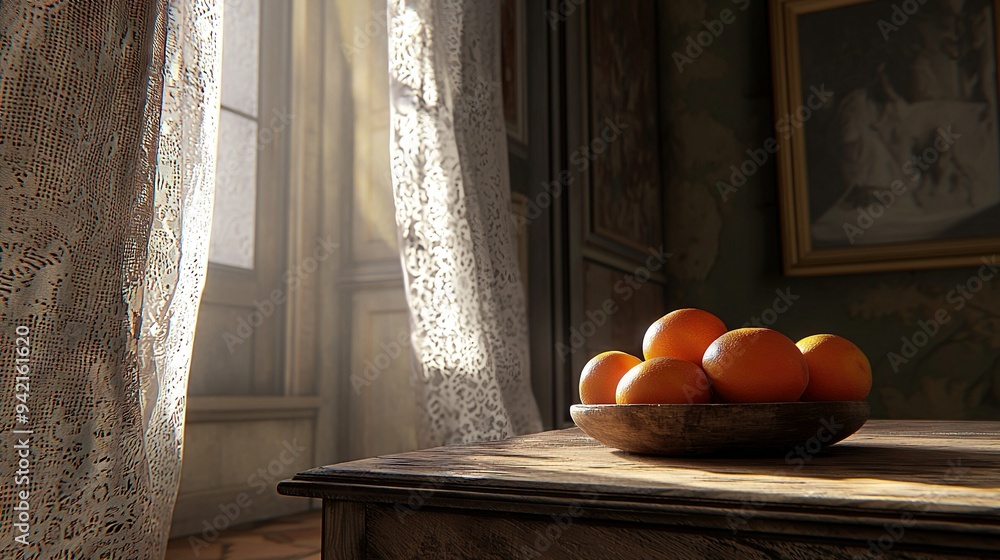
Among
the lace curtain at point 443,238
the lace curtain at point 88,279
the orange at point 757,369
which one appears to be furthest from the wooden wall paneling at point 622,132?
the orange at point 757,369

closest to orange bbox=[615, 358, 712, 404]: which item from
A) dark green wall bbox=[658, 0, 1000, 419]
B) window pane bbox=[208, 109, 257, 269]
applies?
window pane bbox=[208, 109, 257, 269]

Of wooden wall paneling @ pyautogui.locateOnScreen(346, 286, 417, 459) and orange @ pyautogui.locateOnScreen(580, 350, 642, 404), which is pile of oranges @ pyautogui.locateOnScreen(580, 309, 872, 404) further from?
wooden wall paneling @ pyautogui.locateOnScreen(346, 286, 417, 459)

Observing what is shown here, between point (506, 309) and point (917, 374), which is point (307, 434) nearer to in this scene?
point (506, 309)

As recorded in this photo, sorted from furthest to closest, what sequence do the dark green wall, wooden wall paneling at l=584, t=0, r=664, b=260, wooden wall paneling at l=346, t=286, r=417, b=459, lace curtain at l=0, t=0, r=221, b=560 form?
the dark green wall < wooden wall paneling at l=584, t=0, r=664, b=260 < wooden wall paneling at l=346, t=286, r=417, b=459 < lace curtain at l=0, t=0, r=221, b=560

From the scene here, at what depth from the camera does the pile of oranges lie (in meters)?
0.83

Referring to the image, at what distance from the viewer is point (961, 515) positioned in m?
0.53

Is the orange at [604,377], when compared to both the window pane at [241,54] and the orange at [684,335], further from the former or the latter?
the window pane at [241,54]

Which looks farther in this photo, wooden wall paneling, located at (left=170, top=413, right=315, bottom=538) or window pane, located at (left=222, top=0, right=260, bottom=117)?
window pane, located at (left=222, top=0, right=260, bottom=117)

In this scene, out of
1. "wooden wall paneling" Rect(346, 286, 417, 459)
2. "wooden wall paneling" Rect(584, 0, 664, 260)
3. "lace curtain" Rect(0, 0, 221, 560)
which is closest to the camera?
"lace curtain" Rect(0, 0, 221, 560)

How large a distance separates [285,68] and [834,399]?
2512 millimetres

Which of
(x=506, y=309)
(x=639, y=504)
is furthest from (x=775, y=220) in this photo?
(x=639, y=504)

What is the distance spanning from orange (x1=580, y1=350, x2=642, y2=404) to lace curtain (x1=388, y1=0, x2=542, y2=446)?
1318 millimetres

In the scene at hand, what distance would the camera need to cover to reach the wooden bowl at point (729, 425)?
0.80 metres

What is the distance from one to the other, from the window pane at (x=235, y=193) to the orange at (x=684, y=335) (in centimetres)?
194
